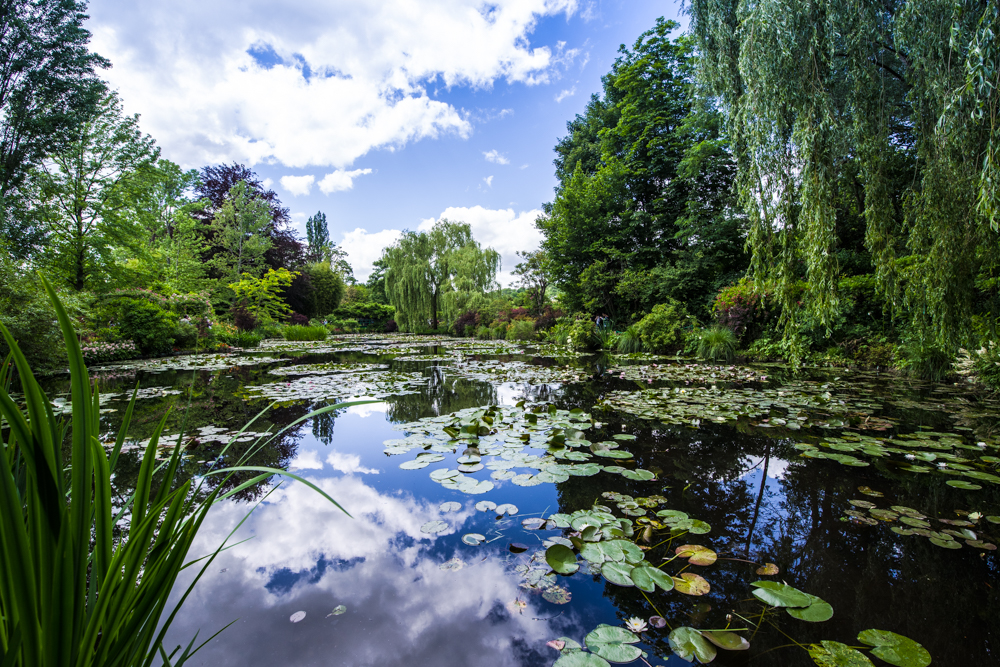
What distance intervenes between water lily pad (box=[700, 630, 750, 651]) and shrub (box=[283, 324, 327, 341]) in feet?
56.5

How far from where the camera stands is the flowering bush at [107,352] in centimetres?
754

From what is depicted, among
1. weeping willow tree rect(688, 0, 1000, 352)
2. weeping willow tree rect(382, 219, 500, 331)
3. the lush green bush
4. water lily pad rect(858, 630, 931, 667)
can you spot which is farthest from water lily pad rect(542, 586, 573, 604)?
weeping willow tree rect(382, 219, 500, 331)

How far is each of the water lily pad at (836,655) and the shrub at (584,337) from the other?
10704 millimetres

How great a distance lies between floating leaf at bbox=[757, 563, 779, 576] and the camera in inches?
56.2

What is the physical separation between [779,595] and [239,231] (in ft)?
64.6

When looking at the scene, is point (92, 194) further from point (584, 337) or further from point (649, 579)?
point (649, 579)

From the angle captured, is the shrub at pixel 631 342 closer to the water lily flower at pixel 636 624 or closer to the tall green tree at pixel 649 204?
the tall green tree at pixel 649 204

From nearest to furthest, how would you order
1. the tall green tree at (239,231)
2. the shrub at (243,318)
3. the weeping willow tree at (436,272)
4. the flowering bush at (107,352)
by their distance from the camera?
the flowering bush at (107,352)
the shrub at (243,318)
the tall green tree at (239,231)
the weeping willow tree at (436,272)

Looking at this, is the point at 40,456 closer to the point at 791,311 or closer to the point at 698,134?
the point at 791,311

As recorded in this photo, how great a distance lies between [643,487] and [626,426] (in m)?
1.21

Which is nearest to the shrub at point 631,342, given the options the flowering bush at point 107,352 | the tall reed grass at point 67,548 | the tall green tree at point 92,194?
the tall reed grass at point 67,548

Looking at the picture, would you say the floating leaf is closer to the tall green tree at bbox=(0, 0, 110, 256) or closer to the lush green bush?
the lush green bush

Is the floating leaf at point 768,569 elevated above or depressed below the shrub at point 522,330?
below

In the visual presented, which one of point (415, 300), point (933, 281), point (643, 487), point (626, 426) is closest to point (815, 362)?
point (933, 281)
